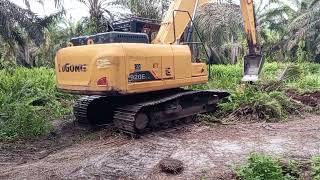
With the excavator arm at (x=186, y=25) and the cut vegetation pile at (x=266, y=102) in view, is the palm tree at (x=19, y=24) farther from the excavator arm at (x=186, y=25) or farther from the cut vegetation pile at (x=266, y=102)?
the cut vegetation pile at (x=266, y=102)

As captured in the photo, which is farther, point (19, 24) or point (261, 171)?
point (19, 24)

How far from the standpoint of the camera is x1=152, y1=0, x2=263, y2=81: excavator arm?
9.61 meters

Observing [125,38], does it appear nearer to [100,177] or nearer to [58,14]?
[100,177]

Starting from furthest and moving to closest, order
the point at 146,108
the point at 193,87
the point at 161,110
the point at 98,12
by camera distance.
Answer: the point at 98,12
the point at 193,87
the point at 161,110
the point at 146,108

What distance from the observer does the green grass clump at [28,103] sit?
28.3 ft

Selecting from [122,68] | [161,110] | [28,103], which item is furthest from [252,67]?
[28,103]

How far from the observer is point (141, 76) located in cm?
827

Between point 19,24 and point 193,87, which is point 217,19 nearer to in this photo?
point 193,87

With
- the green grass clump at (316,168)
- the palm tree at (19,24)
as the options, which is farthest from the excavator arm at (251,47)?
the green grass clump at (316,168)

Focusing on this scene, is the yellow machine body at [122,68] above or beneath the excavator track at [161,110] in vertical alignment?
above

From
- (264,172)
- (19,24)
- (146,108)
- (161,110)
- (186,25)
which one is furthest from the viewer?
(19,24)

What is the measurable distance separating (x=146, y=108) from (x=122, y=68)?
1.05m

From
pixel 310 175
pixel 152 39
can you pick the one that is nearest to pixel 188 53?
pixel 152 39

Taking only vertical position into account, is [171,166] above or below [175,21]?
below
